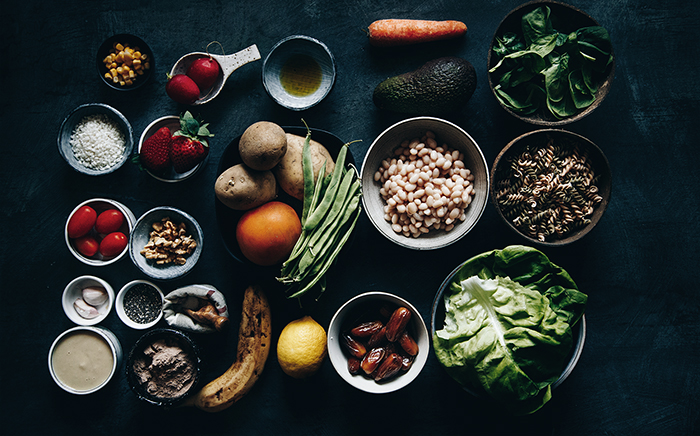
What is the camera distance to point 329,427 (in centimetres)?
204

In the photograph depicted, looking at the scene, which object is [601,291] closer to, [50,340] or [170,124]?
[170,124]

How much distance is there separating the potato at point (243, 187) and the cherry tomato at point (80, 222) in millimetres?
733

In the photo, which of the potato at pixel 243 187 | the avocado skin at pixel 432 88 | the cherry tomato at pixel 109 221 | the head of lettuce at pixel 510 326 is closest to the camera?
the head of lettuce at pixel 510 326

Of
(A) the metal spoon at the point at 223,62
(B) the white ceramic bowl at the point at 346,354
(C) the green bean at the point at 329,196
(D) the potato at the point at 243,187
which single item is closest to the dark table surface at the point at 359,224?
(A) the metal spoon at the point at 223,62

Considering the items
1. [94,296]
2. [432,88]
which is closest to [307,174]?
[432,88]

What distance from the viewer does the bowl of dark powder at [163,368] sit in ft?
6.11

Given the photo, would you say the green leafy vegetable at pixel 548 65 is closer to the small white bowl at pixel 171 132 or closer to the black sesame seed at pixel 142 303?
the small white bowl at pixel 171 132

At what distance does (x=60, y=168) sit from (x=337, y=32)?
1.65 metres

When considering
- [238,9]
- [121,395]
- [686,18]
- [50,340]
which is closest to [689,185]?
[686,18]

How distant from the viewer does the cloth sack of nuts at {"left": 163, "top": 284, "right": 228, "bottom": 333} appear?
6.40 feet

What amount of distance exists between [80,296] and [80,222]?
403 mm

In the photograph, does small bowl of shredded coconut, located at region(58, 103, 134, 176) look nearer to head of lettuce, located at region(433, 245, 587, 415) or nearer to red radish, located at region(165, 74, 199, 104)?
red radish, located at region(165, 74, 199, 104)

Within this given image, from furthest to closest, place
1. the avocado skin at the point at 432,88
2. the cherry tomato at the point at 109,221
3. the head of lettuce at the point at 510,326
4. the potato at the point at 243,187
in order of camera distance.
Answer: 1. the cherry tomato at the point at 109,221
2. the avocado skin at the point at 432,88
3. the potato at the point at 243,187
4. the head of lettuce at the point at 510,326

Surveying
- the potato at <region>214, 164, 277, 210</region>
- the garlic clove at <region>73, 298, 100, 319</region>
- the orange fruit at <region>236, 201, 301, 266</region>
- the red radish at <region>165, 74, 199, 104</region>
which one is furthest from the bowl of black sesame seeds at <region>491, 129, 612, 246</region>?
the garlic clove at <region>73, 298, 100, 319</region>
